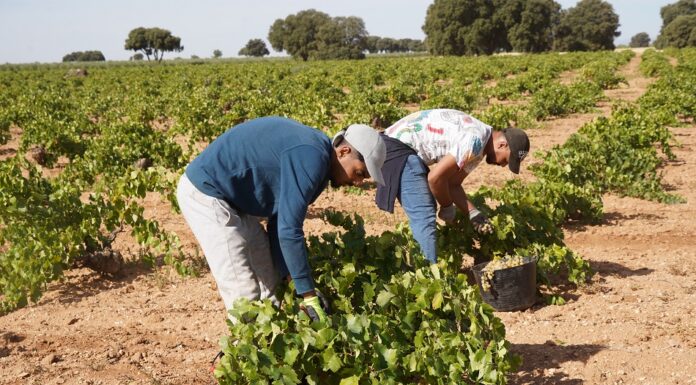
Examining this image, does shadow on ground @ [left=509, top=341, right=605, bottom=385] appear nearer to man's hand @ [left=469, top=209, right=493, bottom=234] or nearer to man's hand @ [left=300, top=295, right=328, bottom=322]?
man's hand @ [left=469, top=209, right=493, bottom=234]

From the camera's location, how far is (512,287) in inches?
186

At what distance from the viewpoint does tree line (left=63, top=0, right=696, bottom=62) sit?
231 feet

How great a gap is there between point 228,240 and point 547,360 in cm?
195

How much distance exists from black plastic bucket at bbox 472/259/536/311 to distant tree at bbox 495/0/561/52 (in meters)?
67.9

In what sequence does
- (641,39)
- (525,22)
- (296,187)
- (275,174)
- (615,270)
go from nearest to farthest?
(296,187)
(275,174)
(615,270)
(525,22)
(641,39)

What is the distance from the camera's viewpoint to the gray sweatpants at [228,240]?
3.31m

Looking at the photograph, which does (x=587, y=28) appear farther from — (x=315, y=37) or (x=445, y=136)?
(x=445, y=136)

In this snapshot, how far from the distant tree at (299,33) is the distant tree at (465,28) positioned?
15.7 metres

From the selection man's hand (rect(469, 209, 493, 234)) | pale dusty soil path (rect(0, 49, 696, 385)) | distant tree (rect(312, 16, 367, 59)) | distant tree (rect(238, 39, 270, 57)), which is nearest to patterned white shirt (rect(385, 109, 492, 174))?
man's hand (rect(469, 209, 493, 234))

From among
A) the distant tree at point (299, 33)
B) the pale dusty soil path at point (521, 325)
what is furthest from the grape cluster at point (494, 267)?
A: the distant tree at point (299, 33)

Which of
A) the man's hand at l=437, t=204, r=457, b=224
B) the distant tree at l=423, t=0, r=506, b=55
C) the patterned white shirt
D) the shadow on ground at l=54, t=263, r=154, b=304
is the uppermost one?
the distant tree at l=423, t=0, r=506, b=55

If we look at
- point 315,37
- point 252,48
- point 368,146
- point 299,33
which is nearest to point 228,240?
point 368,146

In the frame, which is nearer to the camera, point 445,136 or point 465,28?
point 445,136

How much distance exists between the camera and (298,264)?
3.01 m
